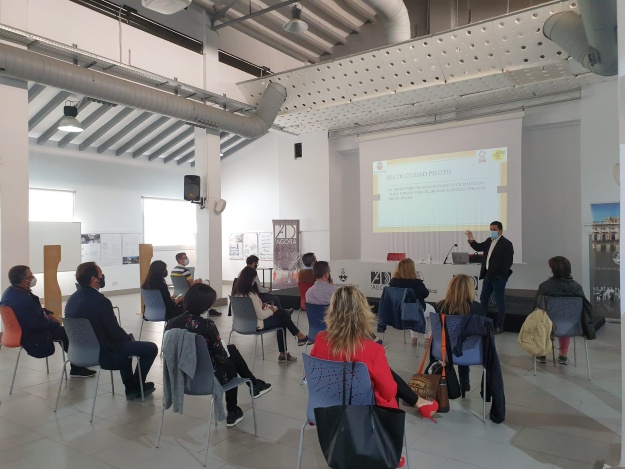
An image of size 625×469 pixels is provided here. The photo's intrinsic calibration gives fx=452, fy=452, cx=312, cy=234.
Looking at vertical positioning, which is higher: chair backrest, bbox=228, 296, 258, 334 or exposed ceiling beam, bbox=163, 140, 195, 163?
exposed ceiling beam, bbox=163, 140, 195, 163

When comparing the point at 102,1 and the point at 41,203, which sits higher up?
the point at 102,1

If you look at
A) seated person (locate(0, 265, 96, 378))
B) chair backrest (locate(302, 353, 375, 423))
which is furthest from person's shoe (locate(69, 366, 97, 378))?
→ chair backrest (locate(302, 353, 375, 423))

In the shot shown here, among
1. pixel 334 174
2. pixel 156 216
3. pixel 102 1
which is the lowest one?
pixel 156 216

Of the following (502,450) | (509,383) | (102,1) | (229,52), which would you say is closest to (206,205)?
(229,52)

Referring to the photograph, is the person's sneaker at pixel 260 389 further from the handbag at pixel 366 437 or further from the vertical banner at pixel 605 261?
the vertical banner at pixel 605 261

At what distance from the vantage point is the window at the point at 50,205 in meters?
9.88

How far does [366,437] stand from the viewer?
6.45ft

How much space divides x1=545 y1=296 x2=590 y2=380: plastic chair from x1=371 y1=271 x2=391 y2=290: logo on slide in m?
3.67

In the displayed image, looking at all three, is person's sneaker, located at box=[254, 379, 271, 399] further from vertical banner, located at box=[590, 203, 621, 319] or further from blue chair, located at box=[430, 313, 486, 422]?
vertical banner, located at box=[590, 203, 621, 319]

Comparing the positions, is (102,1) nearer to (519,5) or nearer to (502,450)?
(519,5)

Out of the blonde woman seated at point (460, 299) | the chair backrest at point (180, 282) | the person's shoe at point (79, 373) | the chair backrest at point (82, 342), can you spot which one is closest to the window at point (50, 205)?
the chair backrest at point (180, 282)

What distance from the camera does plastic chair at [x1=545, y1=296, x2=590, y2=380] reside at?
4203 millimetres

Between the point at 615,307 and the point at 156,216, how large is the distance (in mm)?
10591

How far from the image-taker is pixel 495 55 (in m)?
6.34
